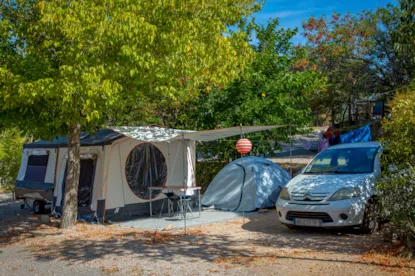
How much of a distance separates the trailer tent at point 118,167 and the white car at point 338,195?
2.11 metres

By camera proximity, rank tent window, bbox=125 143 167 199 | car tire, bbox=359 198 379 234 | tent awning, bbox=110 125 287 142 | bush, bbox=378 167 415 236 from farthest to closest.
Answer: tent window, bbox=125 143 167 199 → tent awning, bbox=110 125 287 142 → car tire, bbox=359 198 379 234 → bush, bbox=378 167 415 236

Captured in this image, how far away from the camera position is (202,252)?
7547mm

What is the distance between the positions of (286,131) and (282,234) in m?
7.33

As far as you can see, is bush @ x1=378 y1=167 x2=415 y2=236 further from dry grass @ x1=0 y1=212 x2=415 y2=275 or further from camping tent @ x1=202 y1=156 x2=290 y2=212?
camping tent @ x1=202 y1=156 x2=290 y2=212

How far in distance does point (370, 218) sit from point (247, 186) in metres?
4.59

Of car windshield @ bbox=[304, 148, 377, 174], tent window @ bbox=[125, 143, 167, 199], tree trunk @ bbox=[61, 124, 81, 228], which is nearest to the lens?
car windshield @ bbox=[304, 148, 377, 174]

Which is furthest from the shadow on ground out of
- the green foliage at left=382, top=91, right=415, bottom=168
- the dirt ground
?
the green foliage at left=382, top=91, right=415, bottom=168

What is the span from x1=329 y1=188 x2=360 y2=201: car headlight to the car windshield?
0.77 m

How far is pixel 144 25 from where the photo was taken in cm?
804

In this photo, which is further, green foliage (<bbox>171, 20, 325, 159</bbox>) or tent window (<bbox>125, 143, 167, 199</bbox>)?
green foliage (<bbox>171, 20, 325, 159</bbox>)

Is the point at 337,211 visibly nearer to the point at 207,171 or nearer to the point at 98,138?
the point at 98,138

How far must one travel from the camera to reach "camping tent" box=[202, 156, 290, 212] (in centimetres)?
1216

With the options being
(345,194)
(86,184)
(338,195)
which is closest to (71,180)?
(86,184)

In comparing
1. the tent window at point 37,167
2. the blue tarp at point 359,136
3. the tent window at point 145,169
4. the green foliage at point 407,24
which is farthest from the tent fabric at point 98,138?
the blue tarp at point 359,136
